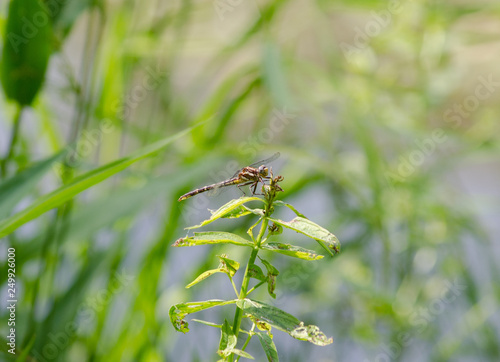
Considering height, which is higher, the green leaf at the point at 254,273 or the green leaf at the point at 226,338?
the green leaf at the point at 254,273

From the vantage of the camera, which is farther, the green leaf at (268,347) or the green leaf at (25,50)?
the green leaf at (25,50)

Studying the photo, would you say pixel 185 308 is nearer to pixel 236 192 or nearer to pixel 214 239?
pixel 214 239

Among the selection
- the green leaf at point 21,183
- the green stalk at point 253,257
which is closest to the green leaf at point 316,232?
the green stalk at point 253,257

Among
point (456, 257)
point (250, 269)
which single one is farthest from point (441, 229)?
point (250, 269)

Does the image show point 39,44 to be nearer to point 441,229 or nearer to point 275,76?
point 275,76

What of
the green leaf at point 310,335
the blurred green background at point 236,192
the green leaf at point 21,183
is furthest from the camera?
the blurred green background at point 236,192

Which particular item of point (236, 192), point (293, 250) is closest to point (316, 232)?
point (293, 250)

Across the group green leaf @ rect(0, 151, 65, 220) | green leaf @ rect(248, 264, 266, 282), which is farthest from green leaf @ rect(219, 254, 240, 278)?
green leaf @ rect(0, 151, 65, 220)

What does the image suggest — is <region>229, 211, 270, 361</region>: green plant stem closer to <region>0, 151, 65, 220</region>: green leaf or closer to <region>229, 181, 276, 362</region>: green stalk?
<region>229, 181, 276, 362</region>: green stalk

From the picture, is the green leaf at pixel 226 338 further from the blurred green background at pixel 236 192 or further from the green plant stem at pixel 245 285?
the blurred green background at pixel 236 192
